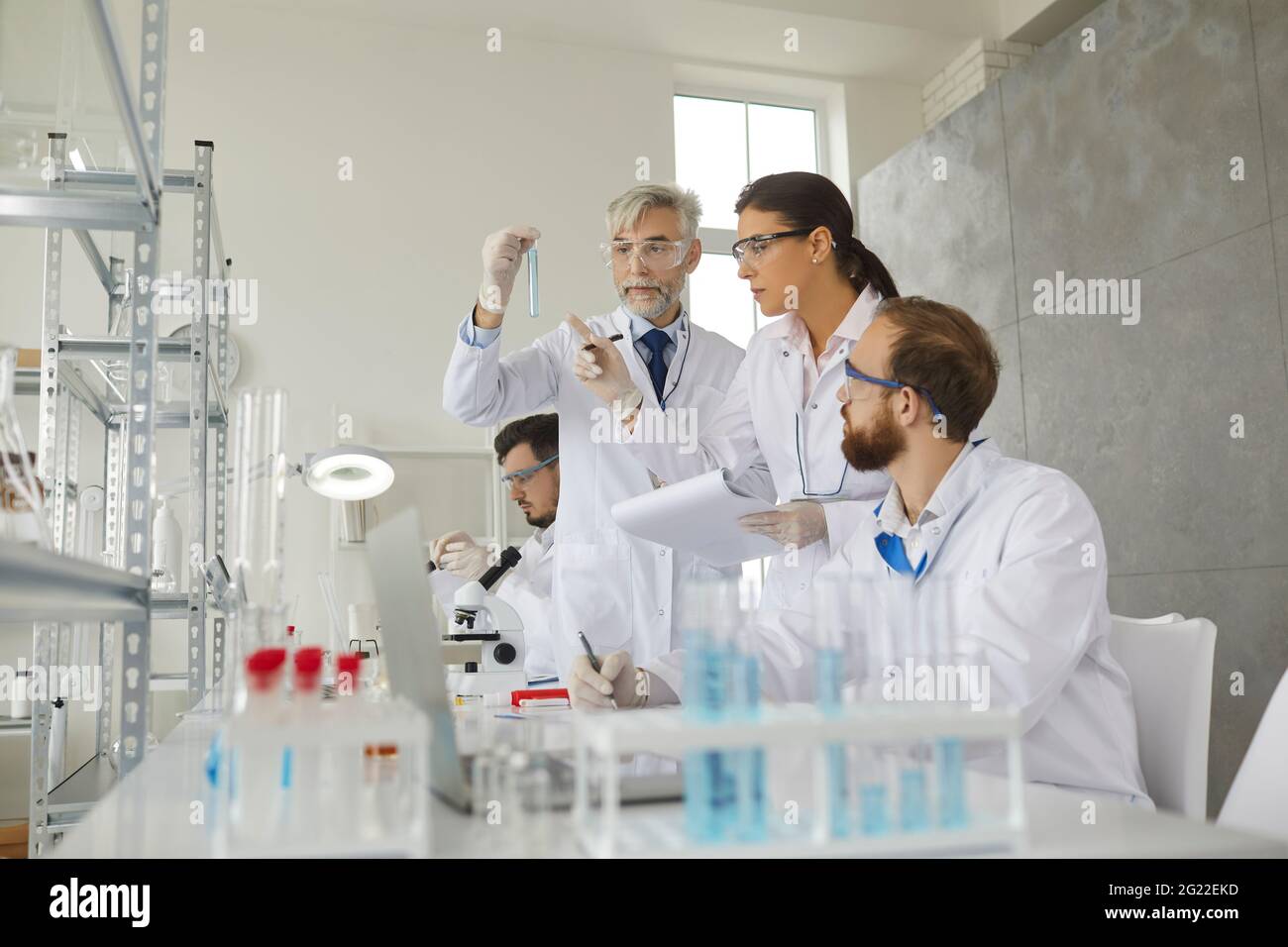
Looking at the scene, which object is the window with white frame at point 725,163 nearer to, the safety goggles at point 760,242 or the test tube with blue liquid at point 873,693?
the safety goggles at point 760,242

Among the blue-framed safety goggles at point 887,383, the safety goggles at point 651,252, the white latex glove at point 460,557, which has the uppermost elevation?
the safety goggles at point 651,252

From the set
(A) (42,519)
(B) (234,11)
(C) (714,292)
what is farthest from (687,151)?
(A) (42,519)

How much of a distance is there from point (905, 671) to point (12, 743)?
14.8 ft

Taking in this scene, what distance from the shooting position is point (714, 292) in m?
5.84

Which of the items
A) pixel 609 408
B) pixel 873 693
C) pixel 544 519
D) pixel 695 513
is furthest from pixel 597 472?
pixel 873 693

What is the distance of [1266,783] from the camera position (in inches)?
44.4

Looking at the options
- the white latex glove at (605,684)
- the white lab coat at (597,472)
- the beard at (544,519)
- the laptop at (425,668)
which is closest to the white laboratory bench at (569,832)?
the laptop at (425,668)

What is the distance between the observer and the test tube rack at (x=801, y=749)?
65 cm

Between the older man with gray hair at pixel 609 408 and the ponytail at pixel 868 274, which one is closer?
the ponytail at pixel 868 274

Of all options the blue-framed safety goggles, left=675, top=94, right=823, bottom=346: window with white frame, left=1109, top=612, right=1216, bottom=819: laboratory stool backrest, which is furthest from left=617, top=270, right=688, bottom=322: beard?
left=675, top=94, right=823, bottom=346: window with white frame

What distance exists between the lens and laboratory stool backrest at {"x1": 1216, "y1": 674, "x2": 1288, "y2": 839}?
43.3 inches

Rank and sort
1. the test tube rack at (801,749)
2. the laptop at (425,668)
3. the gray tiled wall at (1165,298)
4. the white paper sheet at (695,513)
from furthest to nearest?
the gray tiled wall at (1165,298)
the white paper sheet at (695,513)
the laptop at (425,668)
the test tube rack at (801,749)

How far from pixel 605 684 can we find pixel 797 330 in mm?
1341

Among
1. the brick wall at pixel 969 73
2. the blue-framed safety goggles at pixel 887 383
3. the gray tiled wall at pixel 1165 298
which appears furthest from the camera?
the brick wall at pixel 969 73
